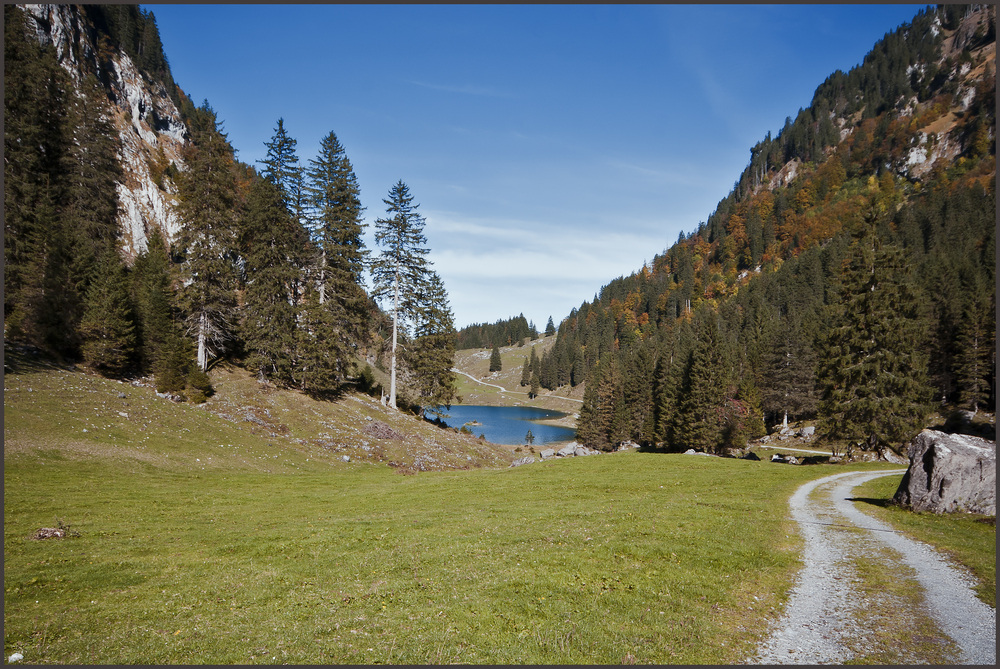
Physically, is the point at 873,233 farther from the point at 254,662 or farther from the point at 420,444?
the point at 254,662

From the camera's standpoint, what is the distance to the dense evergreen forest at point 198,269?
115 ft

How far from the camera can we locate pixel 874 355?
3584cm

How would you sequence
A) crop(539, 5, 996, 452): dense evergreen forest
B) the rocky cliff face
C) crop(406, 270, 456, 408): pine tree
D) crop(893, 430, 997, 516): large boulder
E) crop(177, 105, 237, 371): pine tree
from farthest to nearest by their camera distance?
the rocky cliff face, crop(406, 270, 456, 408): pine tree, crop(177, 105, 237, 371): pine tree, crop(539, 5, 996, 452): dense evergreen forest, crop(893, 430, 997, 516): large boulder

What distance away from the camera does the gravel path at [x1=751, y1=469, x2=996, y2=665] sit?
806 cm

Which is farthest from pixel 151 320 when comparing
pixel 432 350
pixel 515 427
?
pixel 515 427

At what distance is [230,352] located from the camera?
157ft

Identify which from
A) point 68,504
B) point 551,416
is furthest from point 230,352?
point 551,416

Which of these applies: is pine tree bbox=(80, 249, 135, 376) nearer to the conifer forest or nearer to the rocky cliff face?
the conifer forest

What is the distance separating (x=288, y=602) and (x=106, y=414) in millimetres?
25876

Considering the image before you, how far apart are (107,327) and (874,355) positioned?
196 ft

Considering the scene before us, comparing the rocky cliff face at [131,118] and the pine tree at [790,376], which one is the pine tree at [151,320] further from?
the pine tree at [790,376]

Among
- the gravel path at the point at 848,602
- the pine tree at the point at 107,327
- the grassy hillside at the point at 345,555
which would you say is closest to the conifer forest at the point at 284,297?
the pine tree at the point at 107,327

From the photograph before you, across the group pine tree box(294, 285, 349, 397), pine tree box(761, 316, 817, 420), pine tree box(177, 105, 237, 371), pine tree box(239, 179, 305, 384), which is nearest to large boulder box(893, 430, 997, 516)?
pine tree box(294, 285, 349, 397)

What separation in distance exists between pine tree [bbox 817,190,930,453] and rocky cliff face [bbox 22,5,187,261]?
71.0 metres
